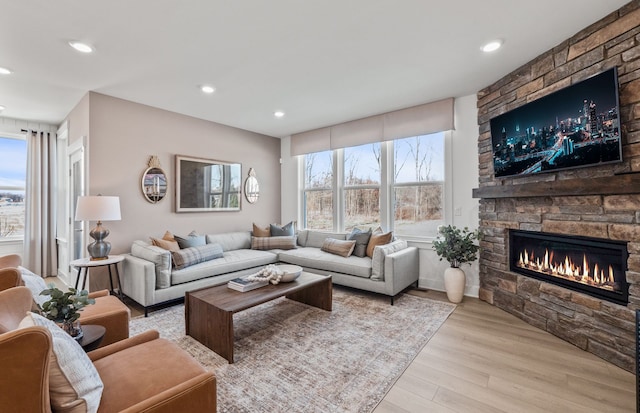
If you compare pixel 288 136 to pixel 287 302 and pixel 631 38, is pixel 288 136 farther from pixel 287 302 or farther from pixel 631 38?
pixel 631 38

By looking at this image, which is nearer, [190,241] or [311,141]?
[190,241]

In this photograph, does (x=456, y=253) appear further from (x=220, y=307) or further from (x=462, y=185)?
(x=220, y=307)

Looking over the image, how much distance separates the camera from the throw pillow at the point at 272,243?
4.80 m

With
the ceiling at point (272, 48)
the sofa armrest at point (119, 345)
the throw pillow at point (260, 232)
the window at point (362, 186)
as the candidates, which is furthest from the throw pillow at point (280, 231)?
the sofa armrest at point (119, 345)

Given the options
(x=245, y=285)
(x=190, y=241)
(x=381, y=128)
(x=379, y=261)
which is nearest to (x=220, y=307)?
(x=245, y=285)

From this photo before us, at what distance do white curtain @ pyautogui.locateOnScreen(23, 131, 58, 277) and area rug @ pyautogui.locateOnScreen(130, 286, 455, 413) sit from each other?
3.10 meters

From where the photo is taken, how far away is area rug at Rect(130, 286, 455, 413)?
1861 millimetres

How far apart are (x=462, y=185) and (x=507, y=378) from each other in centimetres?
242

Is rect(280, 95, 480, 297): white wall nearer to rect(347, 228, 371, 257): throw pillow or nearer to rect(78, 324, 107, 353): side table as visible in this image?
rect(347, 228, 371, 257): throw pillow

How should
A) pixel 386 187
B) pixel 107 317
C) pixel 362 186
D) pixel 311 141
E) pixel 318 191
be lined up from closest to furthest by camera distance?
pixel 107 317 < pixel 386 187 < pixel 362 186 < pixel 311 141 < pixel 318 191

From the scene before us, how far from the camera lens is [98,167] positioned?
11.9 feet

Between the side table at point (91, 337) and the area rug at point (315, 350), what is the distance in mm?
792

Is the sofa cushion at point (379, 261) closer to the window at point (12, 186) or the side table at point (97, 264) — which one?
the side table at point (97, 264)

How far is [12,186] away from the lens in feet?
15.3
